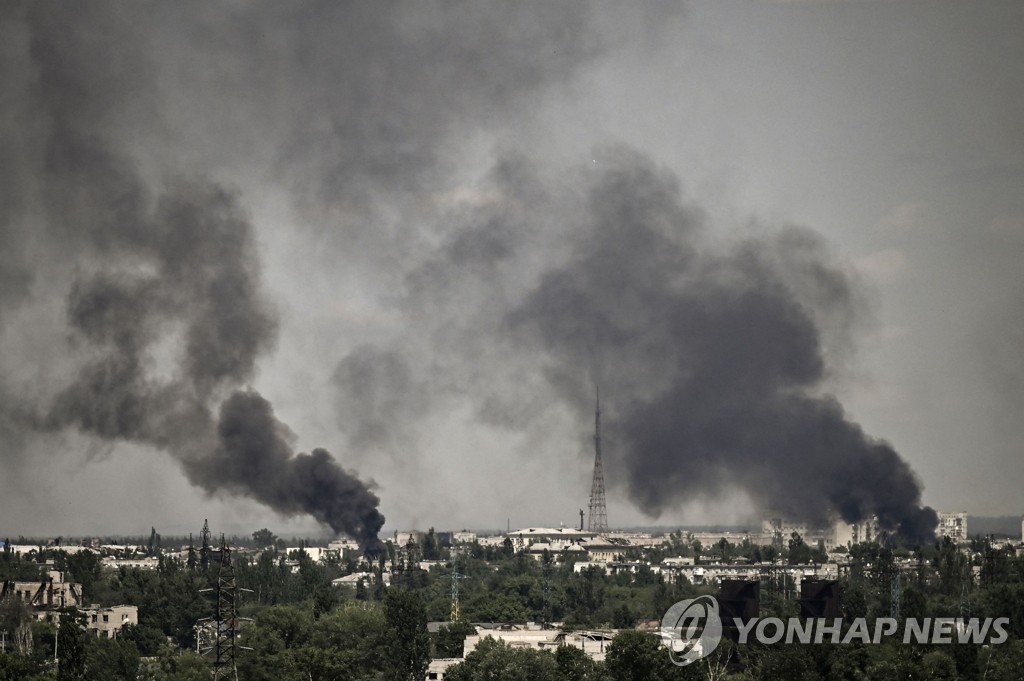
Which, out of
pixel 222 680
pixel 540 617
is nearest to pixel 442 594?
pixel 540 617

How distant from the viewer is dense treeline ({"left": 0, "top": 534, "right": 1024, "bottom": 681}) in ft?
246

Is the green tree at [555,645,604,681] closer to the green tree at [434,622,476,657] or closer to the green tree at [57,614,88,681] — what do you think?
the green tree at [434,622,476,657]

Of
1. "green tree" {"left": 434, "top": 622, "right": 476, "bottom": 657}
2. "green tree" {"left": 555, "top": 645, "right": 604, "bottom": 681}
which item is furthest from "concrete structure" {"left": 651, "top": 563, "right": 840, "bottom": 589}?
"green tree" {"left": 555, "top": 645, "right": 604, "bottom": 681}

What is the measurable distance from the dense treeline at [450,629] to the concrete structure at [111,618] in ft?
3.54

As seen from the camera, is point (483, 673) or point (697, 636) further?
point (697, 636)

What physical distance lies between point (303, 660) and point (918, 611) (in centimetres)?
3725

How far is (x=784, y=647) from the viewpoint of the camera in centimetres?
7944

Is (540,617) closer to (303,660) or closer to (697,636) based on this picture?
(697,636)

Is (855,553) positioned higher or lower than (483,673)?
higher

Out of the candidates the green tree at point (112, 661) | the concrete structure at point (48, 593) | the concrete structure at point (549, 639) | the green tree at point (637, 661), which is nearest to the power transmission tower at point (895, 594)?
the concrete structure at point (549, 639)

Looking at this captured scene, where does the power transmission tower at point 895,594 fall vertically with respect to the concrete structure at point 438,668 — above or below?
above

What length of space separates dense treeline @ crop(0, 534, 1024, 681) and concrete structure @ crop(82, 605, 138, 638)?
1.08 m

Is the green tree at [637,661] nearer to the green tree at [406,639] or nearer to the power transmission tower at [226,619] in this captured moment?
the green tree at [406,639]

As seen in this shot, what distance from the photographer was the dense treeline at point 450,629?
7512 cm
